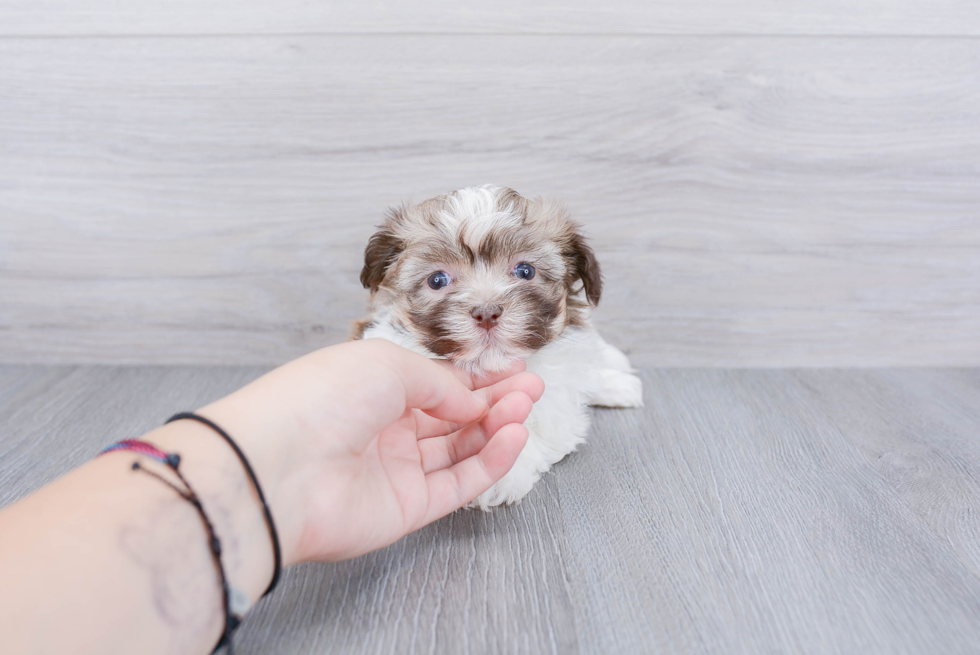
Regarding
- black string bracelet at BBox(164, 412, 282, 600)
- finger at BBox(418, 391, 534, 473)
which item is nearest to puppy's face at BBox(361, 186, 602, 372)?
finger at BBox(418, 391, 534, 473)

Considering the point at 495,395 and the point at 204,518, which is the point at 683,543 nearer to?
the point at 495,395

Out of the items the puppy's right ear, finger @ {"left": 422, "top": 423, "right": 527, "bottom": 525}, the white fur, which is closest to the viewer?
finger @ {"left": 422, "top": 423, "right": 527, "bottom": 525}

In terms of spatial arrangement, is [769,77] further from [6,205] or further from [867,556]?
[6,205]

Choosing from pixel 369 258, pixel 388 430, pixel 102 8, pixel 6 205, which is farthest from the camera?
pixel 6 205

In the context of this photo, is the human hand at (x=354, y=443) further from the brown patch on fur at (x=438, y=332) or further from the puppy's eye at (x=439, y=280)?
the puppy's eye at (x=439, y=280)

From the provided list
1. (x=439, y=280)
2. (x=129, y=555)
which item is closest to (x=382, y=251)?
(x=439, y=280)

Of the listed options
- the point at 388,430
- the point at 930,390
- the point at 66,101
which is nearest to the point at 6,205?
the point at 66,101

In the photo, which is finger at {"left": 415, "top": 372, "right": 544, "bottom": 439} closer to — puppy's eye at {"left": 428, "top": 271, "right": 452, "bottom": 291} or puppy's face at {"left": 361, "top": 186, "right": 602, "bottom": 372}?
puppy's face at {"left": 361, "top": 186, "right": 602, "bottom": 372}
